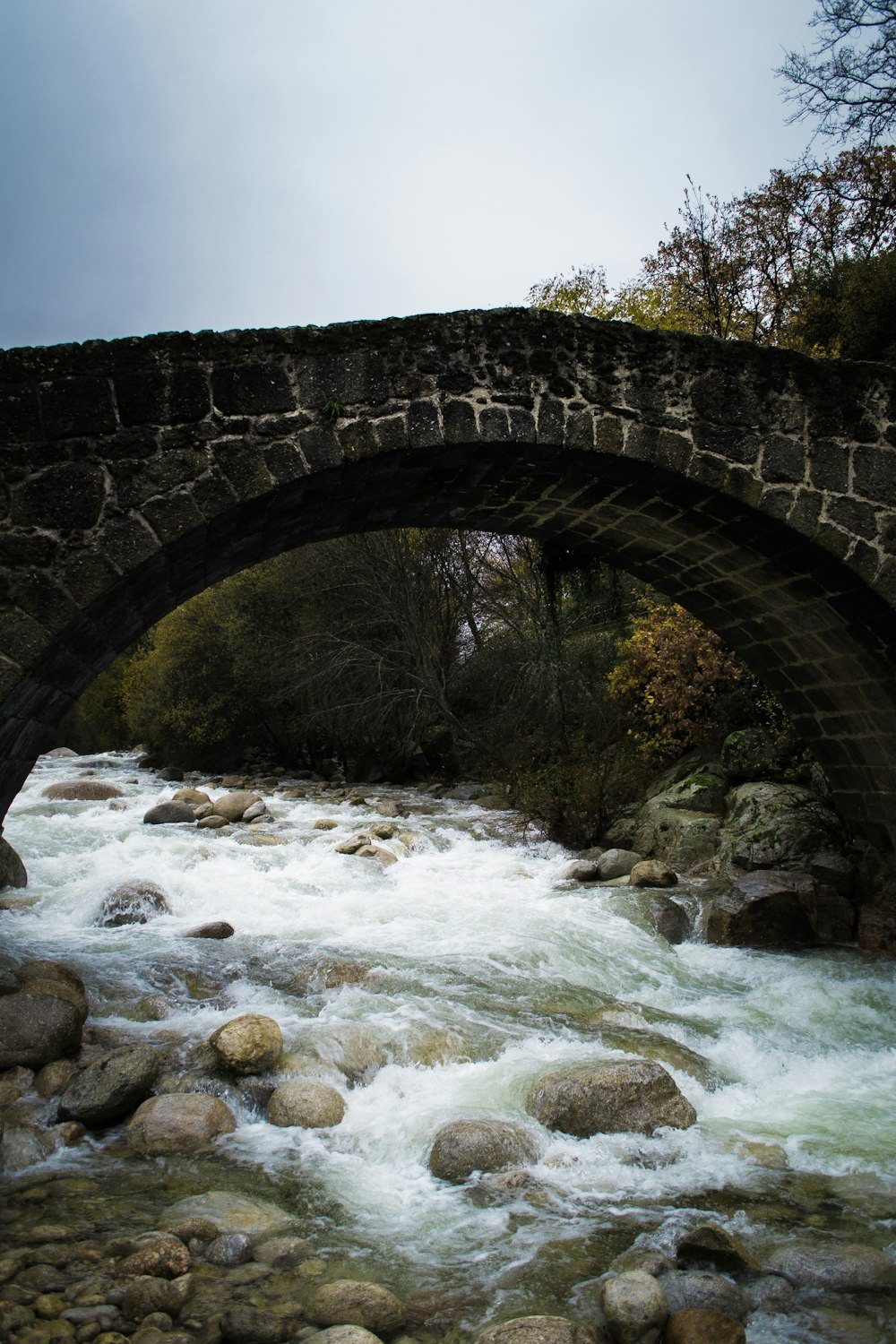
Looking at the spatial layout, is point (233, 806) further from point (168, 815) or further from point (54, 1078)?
point (54, 1078)

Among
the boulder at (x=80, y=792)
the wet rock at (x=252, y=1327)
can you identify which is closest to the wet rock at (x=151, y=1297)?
the wet rock at (x=252, y=1327)

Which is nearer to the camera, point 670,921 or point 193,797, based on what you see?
point 670,921

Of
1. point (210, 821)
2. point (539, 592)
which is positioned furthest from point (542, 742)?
point (210, 821)

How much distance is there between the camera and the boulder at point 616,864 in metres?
8.40

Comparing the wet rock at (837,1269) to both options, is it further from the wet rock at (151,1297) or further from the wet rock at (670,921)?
the wet rock at (670,921)

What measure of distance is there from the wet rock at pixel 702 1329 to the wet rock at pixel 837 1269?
34 centimetres

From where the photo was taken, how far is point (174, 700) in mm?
18859

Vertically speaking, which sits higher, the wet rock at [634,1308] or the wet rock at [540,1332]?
the wet rock at [540,1332]

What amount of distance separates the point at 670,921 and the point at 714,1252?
4168 mm

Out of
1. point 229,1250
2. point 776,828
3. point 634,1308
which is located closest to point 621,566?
point 776,828

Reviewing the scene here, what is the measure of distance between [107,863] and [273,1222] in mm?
5883

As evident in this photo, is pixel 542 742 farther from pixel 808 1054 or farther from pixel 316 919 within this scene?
pixel 808 1054

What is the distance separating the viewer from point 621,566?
660 centimetres

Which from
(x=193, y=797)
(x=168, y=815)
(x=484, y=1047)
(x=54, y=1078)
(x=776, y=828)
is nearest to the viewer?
(x=54, y=1078)
